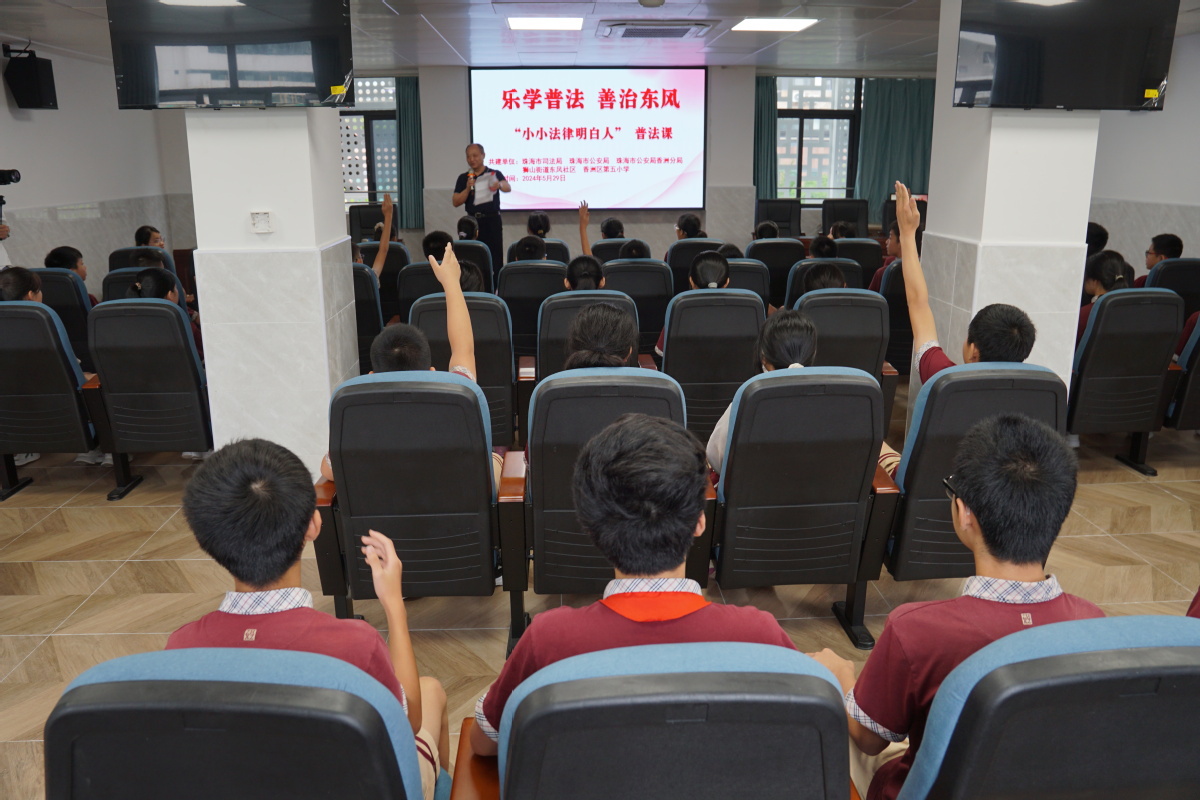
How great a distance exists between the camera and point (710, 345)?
3.94 m

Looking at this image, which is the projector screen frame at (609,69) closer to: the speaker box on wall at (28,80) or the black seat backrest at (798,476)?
the speaker box on wall at (28,80)

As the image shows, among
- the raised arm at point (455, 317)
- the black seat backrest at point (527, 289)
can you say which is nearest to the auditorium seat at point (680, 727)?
the raised arm at point (455, 317)

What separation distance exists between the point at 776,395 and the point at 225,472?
4.51 feet

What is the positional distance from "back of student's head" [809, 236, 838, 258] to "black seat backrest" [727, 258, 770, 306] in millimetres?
884

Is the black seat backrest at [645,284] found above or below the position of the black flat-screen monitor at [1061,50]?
below

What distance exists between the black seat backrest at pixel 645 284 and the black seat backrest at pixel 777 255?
1.29 meters

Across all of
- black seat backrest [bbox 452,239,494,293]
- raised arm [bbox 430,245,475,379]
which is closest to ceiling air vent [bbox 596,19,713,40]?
black seat backrest [bbox 452,239,494,293]

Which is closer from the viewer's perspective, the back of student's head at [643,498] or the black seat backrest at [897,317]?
the back of student's head at [643,498]

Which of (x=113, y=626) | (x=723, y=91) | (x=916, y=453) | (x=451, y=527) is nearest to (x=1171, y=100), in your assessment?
(x=723, y=91)

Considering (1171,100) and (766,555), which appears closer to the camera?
(766,555)

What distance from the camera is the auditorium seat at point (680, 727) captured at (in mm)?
903

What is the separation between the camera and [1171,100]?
25.0 ft

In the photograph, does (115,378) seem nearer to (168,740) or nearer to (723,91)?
(168,740)

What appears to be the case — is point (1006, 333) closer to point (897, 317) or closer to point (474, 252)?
point (897, 317)
